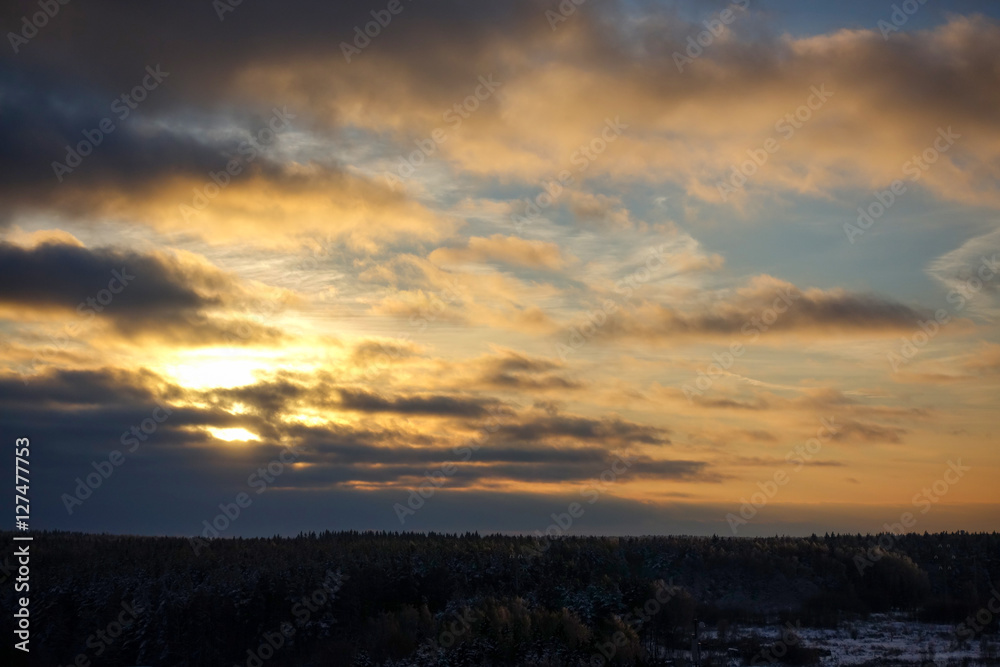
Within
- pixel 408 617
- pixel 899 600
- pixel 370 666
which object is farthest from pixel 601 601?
pixel 899 600

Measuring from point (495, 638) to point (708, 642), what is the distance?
34.6 feet

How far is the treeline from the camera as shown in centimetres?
3338

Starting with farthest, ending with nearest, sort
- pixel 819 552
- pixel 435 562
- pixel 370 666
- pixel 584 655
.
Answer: pixel 819 552 → pixel 435 562 → pixel 370 666 → pixel 584 655

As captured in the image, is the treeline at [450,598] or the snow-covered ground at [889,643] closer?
the snow-covered ground at [889,643]

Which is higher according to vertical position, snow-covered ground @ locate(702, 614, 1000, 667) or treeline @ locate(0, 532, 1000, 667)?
treeline @ locate(0, 532, 1000, 667)

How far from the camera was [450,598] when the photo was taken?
45.8 m

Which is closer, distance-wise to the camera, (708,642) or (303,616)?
(708,642)

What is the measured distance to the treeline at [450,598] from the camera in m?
33.4

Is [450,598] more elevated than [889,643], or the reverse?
[450,598]

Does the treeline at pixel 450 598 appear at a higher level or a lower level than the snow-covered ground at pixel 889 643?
higher

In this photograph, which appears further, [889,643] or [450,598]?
[450,598]

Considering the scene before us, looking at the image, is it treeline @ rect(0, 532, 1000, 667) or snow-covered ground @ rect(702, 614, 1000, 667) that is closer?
snow-covered ground @ rect(702, 614, 1000, 667)

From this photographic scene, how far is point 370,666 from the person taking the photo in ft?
106

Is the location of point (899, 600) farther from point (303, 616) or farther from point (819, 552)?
point (303, 616)
